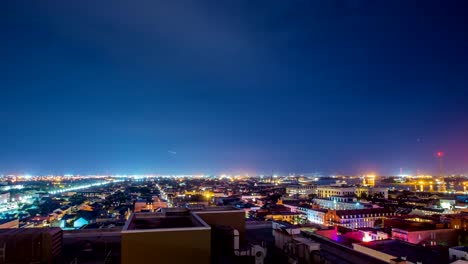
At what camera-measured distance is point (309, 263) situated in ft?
21.4

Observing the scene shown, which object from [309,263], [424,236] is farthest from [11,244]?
[424,236]

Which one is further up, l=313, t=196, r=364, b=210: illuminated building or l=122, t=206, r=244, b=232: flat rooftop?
l=122, t=206, r=244, b=232: flat rooftop

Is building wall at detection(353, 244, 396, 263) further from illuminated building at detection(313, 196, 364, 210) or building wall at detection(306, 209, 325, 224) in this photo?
illuminated building at detection(313, 196, 364, 210)

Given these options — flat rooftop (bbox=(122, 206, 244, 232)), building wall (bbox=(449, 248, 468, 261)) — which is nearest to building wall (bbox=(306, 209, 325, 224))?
building wall (bbox=(449, 248, 468, 261))

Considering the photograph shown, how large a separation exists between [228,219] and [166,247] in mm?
2835

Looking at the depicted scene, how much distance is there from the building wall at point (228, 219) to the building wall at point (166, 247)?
233 centimetres

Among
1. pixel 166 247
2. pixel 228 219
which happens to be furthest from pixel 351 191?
pixel 166 247

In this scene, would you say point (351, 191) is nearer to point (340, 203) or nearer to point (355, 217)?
point (340, 203)

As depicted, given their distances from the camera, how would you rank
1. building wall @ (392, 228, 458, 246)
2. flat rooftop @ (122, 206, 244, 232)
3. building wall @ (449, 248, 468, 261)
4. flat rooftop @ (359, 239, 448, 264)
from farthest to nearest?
1. building wall @ (392, 228, 458, 246)
2. building wall @ (449, 248, 468, 261)
3. flat rooftop @ (359, 239, 448, 264)
4. flat rooftop @ (122, 206, 244, 232)

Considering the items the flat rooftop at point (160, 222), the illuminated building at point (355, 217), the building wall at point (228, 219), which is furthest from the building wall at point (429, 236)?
the flat rooftop at point (160, 222)

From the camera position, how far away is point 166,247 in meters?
5.34

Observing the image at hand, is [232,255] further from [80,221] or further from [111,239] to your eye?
[80,221]

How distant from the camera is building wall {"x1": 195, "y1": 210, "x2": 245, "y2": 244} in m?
7.84

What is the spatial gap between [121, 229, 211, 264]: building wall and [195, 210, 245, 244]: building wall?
2328mm
